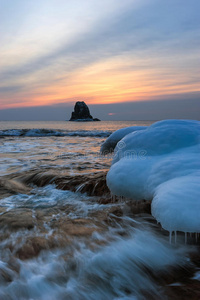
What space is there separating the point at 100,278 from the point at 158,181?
1.20 metres

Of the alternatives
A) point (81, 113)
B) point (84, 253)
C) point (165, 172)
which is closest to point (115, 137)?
point (165, 172)

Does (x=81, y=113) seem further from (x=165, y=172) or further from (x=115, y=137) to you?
(x=165, y=172)

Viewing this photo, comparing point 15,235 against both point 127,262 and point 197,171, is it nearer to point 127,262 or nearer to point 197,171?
point 127,262

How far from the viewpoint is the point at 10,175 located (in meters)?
5.63

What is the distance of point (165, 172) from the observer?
2.45m

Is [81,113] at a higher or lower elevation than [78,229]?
higher

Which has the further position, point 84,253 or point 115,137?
point 115,137

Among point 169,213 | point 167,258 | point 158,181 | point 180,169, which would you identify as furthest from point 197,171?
point 167,258

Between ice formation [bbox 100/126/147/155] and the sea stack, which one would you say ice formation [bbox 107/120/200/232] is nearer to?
ice formation [bbox 100/126/147/155]

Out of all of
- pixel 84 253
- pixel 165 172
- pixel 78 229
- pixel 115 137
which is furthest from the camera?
pixel 115 137

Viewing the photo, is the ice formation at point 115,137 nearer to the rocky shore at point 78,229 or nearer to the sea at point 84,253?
Answer: the rocky shore at point 78,229

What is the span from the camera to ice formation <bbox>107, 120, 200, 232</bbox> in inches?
70.3

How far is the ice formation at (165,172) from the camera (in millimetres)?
1785

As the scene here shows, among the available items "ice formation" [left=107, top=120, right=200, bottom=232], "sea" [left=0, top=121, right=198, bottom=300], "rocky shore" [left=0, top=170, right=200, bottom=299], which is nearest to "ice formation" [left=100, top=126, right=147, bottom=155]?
"rocky shore" [left=0, top=170, right=200, bottom=299]
